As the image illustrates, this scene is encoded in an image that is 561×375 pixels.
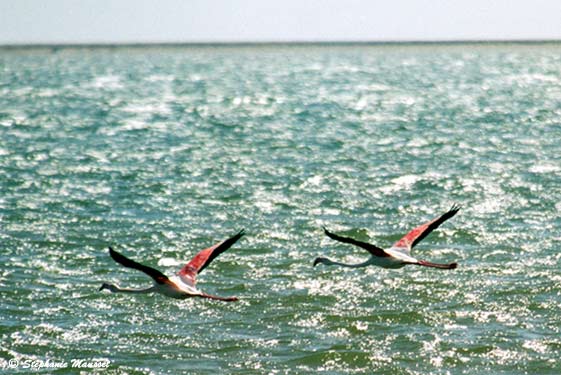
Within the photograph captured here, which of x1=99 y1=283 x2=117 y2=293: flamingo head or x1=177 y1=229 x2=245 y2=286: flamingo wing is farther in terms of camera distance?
x1=99 y1=283 x2=117 y2=293: flamingo head

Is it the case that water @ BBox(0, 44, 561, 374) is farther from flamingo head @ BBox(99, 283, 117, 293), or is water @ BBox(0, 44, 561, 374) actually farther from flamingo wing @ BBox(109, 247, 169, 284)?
flamingo wing @ BBox(109, 247, 169, 284)

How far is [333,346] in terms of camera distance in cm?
2391

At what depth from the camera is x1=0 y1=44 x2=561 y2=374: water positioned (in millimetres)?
23875

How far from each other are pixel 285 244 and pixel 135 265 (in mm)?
13892

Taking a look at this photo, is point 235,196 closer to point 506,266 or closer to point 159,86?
point 506,266

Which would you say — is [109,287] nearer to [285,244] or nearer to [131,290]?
[131,290]

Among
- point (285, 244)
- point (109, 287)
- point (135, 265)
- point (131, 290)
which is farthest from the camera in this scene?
point (285, 244)

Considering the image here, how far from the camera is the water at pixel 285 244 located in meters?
23.9

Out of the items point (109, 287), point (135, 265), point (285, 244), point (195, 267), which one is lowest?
point (285, 244)

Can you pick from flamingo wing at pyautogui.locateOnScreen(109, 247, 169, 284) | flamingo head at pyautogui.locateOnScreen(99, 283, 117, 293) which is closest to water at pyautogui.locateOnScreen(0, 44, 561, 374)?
flamingo head at pyautogui.locateOnScreen(99, 283, 117, 293)

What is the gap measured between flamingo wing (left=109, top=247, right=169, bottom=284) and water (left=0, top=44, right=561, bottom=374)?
2.91 meters

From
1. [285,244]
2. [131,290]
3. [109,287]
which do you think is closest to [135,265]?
[131,290]

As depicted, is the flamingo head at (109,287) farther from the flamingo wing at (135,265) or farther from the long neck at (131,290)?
the flamingo wing at (135,265)

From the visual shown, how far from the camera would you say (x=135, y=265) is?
60.6 feet
